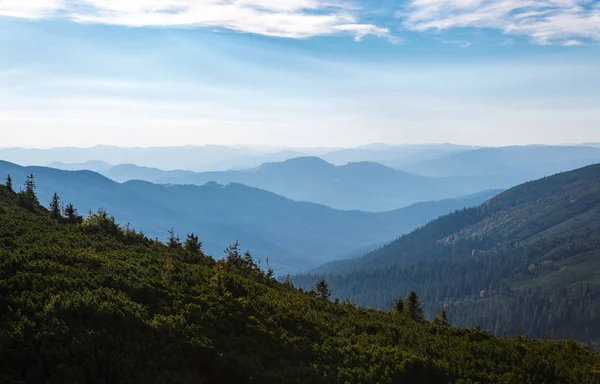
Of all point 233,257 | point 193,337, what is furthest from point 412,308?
point 193,337

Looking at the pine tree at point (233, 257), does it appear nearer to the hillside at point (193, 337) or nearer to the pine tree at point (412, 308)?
the hillside at point (193, 337)

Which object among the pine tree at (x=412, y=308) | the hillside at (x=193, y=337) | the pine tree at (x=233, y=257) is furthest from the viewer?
the pine tree at (x=412, y=308)

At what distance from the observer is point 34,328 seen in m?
21.8

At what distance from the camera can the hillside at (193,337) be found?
21.4m

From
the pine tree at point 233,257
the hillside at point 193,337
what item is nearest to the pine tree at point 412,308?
the pine tree at point 233,257

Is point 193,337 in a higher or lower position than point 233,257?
higher

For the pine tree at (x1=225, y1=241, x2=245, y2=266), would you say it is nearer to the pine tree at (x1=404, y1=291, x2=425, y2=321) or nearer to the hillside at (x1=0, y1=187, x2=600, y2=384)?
the hillside at (x1=0, y1=187, x2=600, y2=384)

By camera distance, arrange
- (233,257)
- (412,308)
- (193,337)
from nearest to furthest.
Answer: (193,337)
(233,257)
(412,308)

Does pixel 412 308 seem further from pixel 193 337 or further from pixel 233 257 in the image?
pixel 193 337

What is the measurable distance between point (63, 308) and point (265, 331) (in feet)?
41.9

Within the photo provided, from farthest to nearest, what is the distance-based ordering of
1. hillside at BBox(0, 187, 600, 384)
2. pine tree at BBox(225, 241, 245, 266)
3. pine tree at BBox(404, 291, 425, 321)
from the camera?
pine tree at BBox(404, 291, 425, 321)
pine tree at BBox(225, 241, 245, 266)
hillside at BBox(0, 187, 600, 384)

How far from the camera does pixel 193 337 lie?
26000mm

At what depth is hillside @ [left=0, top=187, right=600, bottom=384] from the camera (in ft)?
70.1

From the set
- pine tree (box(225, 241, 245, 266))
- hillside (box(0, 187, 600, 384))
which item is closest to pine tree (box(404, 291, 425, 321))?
pine tree (box(225, 241, 245, 266))
